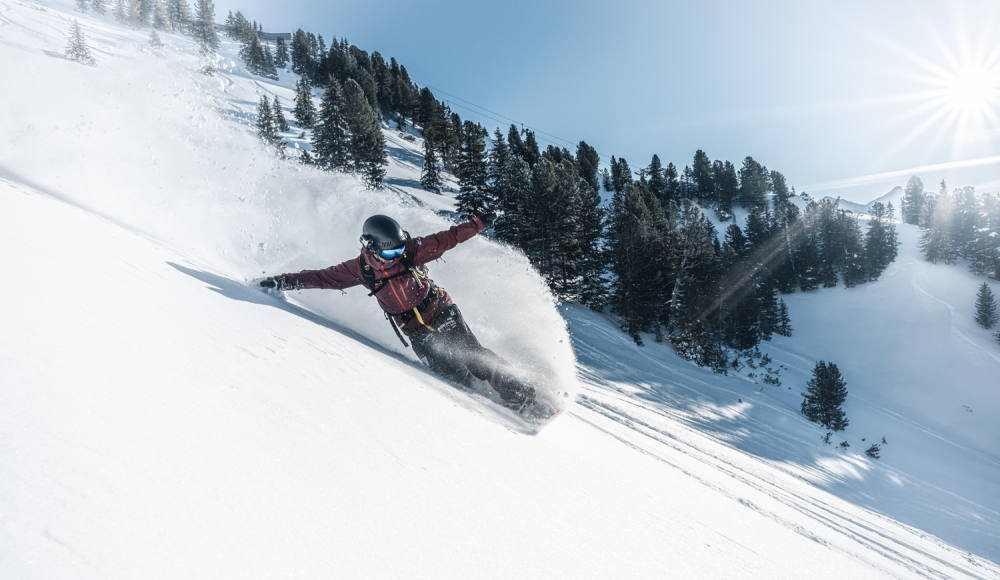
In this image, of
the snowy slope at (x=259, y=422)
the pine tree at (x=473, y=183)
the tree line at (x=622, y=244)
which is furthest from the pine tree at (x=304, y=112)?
the snowy slope at (x=259, y=422)

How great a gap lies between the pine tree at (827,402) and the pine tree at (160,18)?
122350 millimetres

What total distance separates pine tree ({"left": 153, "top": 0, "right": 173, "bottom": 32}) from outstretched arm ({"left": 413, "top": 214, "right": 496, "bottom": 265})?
387ft

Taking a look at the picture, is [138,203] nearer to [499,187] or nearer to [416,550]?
[416,550]

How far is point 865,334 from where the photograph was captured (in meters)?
44.5

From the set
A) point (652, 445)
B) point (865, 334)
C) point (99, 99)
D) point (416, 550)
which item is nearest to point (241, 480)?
point (416, 550)

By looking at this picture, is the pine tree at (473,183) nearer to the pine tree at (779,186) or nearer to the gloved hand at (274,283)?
the gloved hand at (274,283)

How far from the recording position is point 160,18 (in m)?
89.7

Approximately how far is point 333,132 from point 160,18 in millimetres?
89138

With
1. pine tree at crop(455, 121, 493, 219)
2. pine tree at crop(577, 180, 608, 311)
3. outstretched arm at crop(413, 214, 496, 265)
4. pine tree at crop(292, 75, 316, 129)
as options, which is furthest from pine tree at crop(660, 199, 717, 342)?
pine tree at crop(292, 75, 316, 129)

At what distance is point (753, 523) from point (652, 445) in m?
2.26

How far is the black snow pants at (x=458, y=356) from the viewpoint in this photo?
4.92 m

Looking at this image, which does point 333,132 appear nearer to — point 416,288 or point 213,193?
point 213,193

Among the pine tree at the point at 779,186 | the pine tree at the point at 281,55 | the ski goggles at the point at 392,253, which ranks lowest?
the ski goggles at the point at 392,253

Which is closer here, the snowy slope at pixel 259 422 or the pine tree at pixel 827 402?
the snowy slope at pixel 259 422
